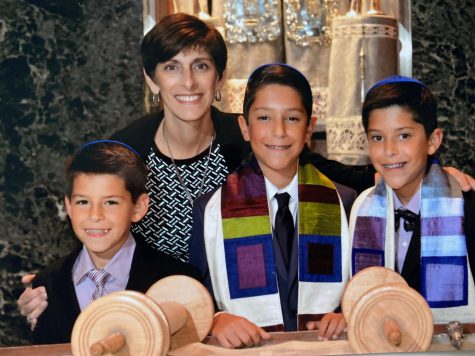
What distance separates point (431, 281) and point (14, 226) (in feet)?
3.01

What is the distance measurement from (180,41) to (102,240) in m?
0.44

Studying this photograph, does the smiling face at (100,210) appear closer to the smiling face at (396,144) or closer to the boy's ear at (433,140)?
the smiling face at (396,144)

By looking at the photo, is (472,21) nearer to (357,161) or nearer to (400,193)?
(357,161)

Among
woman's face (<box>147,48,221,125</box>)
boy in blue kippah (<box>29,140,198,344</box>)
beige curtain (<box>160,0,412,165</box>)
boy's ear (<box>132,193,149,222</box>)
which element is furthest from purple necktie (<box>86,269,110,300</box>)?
beige curtain (<box>160,0,412,165</box>)

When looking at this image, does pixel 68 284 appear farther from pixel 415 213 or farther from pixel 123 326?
pixel 415 213

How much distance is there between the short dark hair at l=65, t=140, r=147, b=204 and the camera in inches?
70.8

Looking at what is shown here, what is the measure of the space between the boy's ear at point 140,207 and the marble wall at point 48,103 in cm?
37

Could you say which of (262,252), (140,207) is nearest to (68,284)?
(140,207)

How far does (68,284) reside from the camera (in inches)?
72.7

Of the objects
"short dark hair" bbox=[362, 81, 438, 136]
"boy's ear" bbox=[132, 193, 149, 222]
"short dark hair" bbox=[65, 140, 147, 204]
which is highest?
"short dark hair" bbox=[362, 81, 438, 136]

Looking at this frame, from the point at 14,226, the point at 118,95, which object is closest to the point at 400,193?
the point at 118,95

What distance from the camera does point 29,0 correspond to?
2148mm

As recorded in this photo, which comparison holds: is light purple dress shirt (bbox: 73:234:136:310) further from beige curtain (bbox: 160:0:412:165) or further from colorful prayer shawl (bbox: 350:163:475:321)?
beige curtain (bbox: 160:0:412:165)

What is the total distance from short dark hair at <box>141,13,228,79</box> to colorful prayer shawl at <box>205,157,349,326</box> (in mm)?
258
